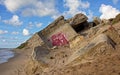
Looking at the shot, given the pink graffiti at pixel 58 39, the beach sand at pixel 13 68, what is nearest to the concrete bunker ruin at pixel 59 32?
the pink graffiti at pixel 58 39

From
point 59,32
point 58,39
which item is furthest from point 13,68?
point 59,32

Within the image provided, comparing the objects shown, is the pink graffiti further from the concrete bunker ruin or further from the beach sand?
the beach sand

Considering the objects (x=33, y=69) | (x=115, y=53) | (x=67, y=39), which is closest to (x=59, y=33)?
(x=67, y=39)

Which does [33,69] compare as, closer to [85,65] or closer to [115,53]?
[85,65]

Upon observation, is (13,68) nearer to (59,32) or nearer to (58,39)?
(58,39)

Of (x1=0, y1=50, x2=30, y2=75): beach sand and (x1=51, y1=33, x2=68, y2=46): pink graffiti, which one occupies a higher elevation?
(x1=51, y1=33, x2=68, y2=46): pink graffiti

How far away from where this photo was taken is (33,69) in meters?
7.57

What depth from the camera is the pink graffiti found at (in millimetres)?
14846

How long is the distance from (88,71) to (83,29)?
12237 mm

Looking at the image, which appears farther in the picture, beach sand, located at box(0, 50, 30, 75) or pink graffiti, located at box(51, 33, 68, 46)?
pink graffiti, located at box(51, 33, 68, 46)

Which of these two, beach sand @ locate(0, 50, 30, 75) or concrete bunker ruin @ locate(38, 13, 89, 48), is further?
concrete bunker ruin @ locate(38, 13, 89, 48)

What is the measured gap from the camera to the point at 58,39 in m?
15.1

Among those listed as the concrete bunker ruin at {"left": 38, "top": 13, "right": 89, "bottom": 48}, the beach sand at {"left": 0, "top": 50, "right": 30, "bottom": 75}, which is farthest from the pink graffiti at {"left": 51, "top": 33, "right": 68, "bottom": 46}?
the beach sand at {"left": 0, "top": 50, "right": 30, "bottom": 75}

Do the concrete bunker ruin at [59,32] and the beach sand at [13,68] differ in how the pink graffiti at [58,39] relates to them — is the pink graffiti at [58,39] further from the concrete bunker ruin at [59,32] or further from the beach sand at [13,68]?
the beach sand at [13,68]
